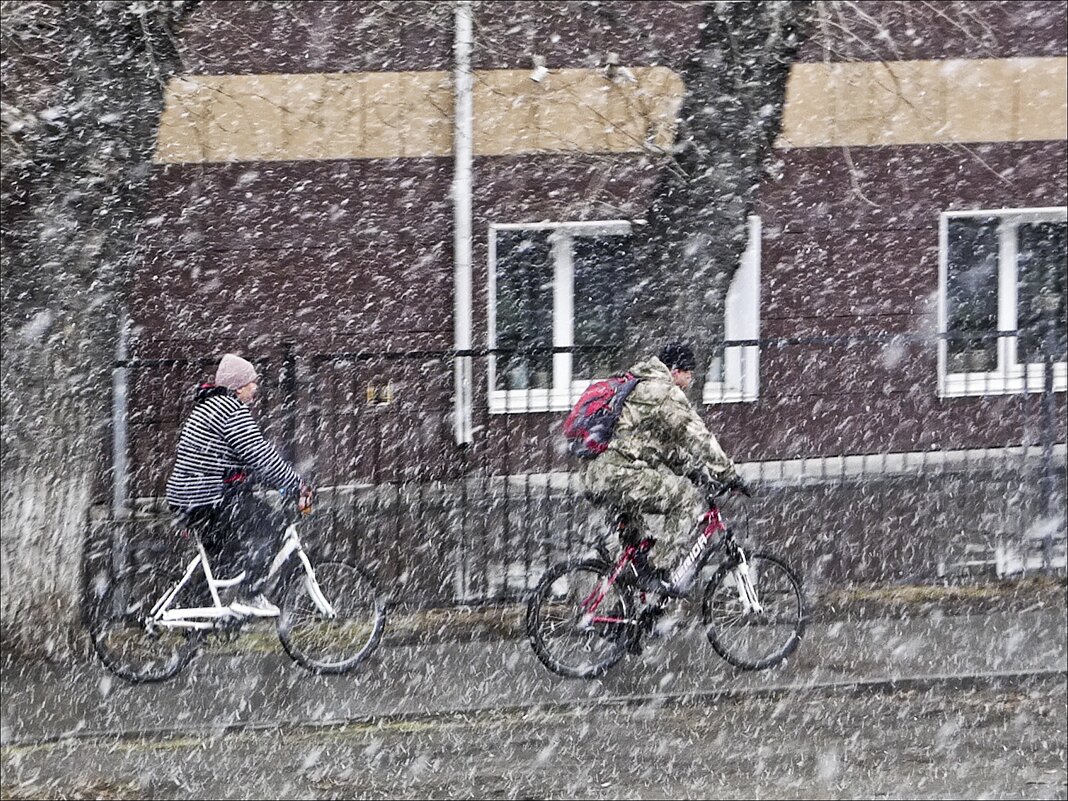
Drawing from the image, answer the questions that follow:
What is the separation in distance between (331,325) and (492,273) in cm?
139

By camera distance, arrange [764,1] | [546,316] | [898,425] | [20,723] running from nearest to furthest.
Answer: [20,723] < [764,1] < [898,425] < [546,316]

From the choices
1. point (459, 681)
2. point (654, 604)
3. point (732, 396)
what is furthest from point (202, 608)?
point (732, 396)

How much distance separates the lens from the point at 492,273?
12.2 meters

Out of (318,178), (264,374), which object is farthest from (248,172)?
(264,374)

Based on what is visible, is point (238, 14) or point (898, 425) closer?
point (898, 425)

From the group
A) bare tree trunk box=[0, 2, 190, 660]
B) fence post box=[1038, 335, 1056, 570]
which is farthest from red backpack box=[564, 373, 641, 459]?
fence post box=[1038, 335, 1056, 570]

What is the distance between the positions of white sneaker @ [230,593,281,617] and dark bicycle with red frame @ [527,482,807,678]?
135cm

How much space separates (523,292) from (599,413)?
5.24 meters

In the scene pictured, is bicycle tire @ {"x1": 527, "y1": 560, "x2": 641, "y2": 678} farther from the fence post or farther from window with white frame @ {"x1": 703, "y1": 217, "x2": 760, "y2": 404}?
window with white frame @ {"x1": 703, "y1": 217, "x2": 760, "y2": 404}

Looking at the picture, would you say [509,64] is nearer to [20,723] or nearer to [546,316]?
[546,316]

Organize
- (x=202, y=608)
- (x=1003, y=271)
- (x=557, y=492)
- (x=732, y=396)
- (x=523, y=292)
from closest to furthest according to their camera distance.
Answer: (x=202, y=608) → (x=557, y=492) → (x=732, y=396) → (x=523, y=292) → (x=1003, y=271)

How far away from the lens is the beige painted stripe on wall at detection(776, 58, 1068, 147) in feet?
40.7

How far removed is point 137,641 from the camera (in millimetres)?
7629

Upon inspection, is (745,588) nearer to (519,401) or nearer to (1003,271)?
(519,401)
